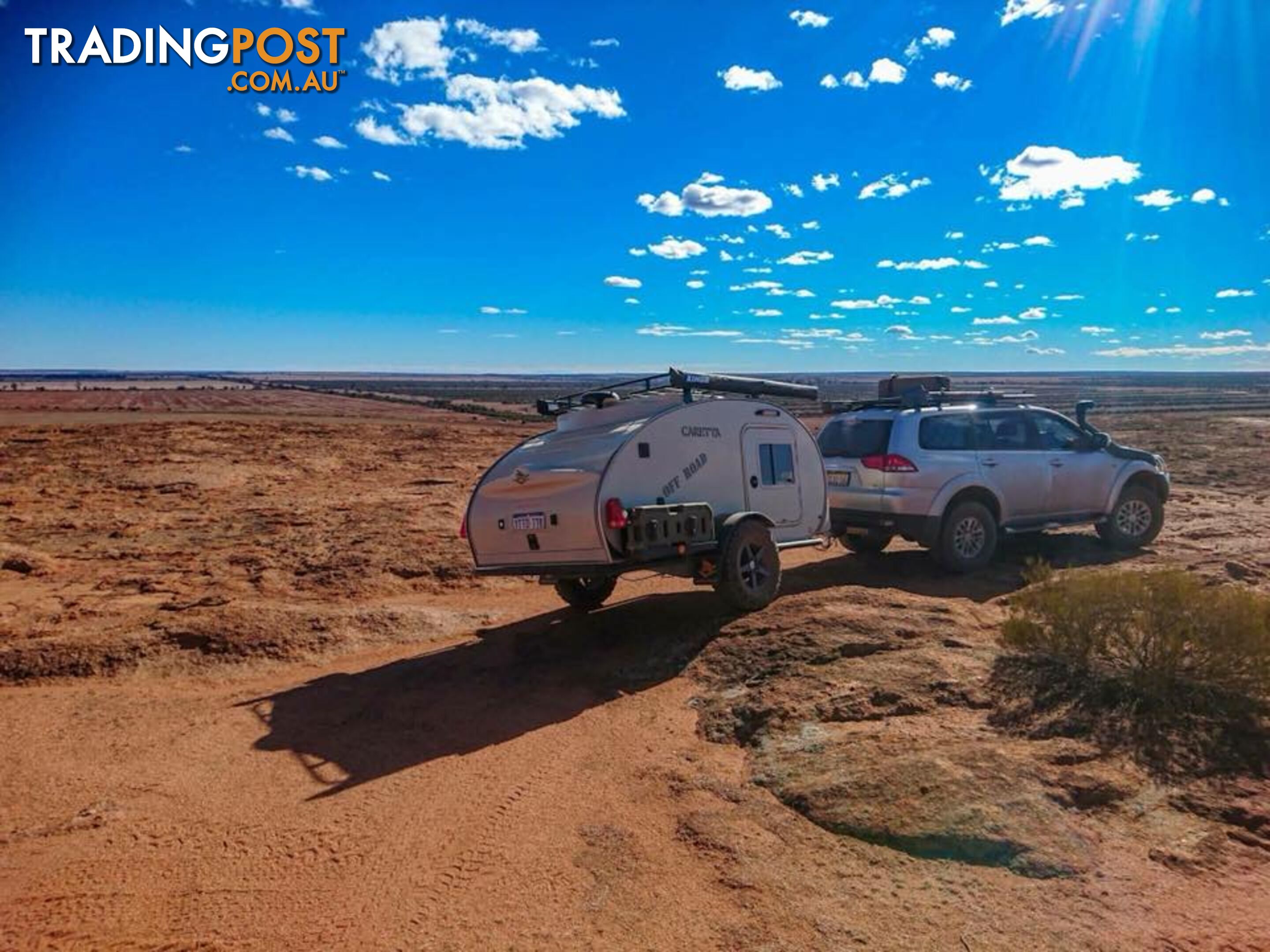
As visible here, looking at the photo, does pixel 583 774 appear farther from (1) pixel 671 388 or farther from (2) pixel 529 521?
(1) pixel 671 388

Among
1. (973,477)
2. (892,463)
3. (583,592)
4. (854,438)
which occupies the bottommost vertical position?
(583,592)

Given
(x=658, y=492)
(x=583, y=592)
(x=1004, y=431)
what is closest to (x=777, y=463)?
(x=658, y=492)

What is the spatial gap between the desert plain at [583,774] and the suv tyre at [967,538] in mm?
250

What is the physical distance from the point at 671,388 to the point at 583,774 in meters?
4.48

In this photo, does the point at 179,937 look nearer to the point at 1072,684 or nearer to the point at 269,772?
the point at 269,772

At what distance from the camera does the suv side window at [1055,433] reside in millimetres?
10953

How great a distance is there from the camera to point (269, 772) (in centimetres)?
523

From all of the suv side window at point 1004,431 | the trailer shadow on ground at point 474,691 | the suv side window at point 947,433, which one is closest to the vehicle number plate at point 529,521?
the trailer shadow on ground at point 474,691

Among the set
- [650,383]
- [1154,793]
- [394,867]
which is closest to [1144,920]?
[1154,793]

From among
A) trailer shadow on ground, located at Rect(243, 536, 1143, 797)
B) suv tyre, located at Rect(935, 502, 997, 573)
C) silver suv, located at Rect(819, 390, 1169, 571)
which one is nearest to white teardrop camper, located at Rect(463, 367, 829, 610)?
trailer shadow on ground, located at Rect(243, 536, 1143, 797)

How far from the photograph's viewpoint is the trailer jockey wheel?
7.94 metres

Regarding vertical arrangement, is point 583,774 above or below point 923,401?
below

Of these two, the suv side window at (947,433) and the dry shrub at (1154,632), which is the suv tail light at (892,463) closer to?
the suv side window at (947,433)

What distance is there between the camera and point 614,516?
709cm
